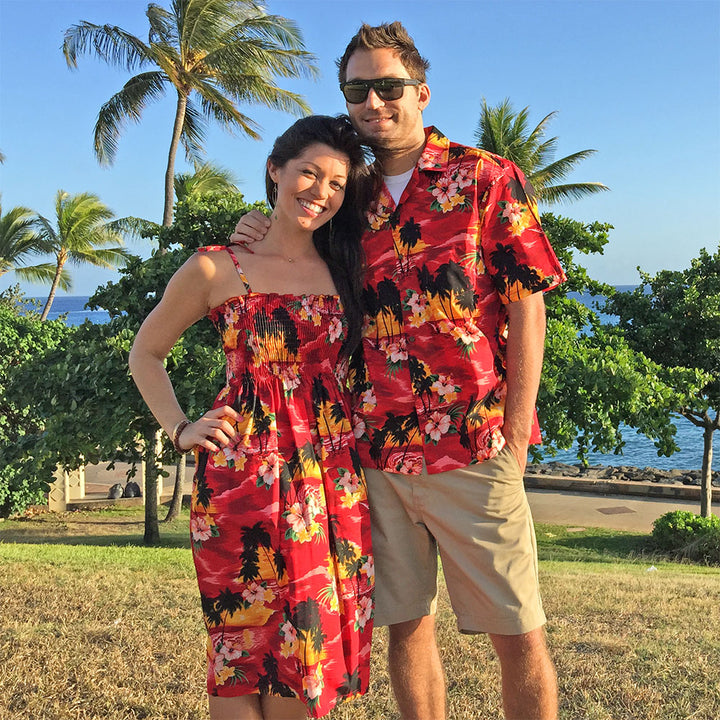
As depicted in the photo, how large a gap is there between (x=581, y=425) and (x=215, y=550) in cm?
1073

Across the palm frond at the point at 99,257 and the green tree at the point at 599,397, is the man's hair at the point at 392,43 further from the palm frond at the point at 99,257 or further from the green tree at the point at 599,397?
the palm frond at the point at 99,257

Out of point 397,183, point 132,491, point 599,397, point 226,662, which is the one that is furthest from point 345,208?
point 132,491

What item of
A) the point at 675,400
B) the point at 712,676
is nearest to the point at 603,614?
the point at 712,676

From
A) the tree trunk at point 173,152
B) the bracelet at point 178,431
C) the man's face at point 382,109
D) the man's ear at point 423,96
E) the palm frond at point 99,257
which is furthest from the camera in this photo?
the palm frond at point 99,257

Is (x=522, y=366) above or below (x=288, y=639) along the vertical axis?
above

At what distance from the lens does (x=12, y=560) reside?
799 centimetres

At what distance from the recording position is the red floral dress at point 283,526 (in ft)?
8.50

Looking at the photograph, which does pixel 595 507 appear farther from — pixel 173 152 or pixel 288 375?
pixel 288 375

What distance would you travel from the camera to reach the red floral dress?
259cm

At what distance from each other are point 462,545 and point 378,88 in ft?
5.39

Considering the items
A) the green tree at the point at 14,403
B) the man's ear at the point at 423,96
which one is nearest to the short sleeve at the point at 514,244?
the man's ear at the point at 423,96

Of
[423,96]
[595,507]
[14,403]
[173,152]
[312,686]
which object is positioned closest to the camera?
[312,686]

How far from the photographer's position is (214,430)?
2623mm

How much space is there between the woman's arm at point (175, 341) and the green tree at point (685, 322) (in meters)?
16.2
